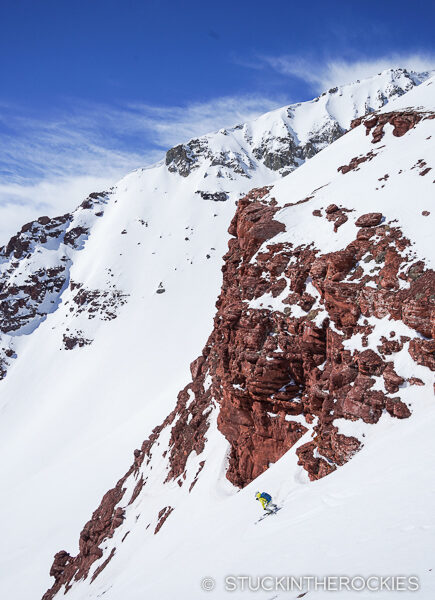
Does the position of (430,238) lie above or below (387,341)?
above

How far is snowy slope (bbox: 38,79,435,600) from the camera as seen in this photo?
7.12 meters

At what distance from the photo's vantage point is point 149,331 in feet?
303

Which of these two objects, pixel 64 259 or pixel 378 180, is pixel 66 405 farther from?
pixel 378 180

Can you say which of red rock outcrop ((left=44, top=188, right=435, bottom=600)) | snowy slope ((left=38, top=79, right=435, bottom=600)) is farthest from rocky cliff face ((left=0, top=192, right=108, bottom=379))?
red rock outcrop ((left=44, top=188, right=435, bottom=600))

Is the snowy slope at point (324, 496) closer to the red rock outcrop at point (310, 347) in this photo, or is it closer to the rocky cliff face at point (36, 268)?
the red rock outcrop at point (310, 347)

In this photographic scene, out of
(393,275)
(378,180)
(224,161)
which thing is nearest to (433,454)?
(393,275)

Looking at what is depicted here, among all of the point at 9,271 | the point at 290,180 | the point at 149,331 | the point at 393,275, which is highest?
the point at 9,271

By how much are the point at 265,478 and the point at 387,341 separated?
347 inches
